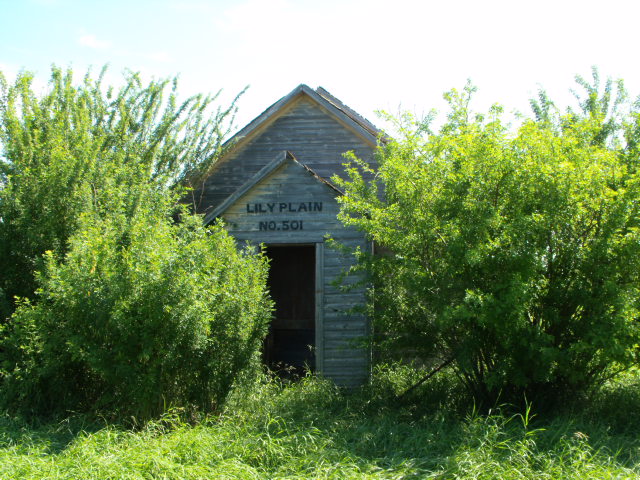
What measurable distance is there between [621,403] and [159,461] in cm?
572

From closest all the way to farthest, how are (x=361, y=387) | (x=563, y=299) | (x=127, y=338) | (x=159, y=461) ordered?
(x=159, y=461) → (x=127, y=338) → (x=563, y=299) → (x=361, y=387)

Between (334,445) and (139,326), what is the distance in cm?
248

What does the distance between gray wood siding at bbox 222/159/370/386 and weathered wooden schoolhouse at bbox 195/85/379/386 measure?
0.7 inches

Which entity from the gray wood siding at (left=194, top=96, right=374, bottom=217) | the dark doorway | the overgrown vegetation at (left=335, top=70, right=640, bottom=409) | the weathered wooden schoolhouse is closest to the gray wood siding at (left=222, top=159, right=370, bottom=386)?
the weathered wooden schoolhouse

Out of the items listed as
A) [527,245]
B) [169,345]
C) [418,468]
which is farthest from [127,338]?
[527,245]

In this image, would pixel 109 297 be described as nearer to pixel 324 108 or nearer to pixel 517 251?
pixel 517 251

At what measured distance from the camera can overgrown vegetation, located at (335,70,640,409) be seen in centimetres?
657

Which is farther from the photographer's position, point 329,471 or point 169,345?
point 169,345

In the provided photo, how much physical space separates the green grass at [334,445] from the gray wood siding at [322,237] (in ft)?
7.39

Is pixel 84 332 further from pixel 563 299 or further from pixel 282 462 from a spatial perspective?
pixel 563 299

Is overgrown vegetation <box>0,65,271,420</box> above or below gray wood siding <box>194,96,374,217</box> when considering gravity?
below

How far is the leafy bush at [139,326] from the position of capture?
6469 mm

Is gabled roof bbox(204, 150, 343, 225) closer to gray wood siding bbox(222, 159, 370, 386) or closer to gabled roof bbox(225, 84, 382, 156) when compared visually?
gray wood siding bbox(222, 159, 370, 386)

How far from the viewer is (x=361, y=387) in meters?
9.20
